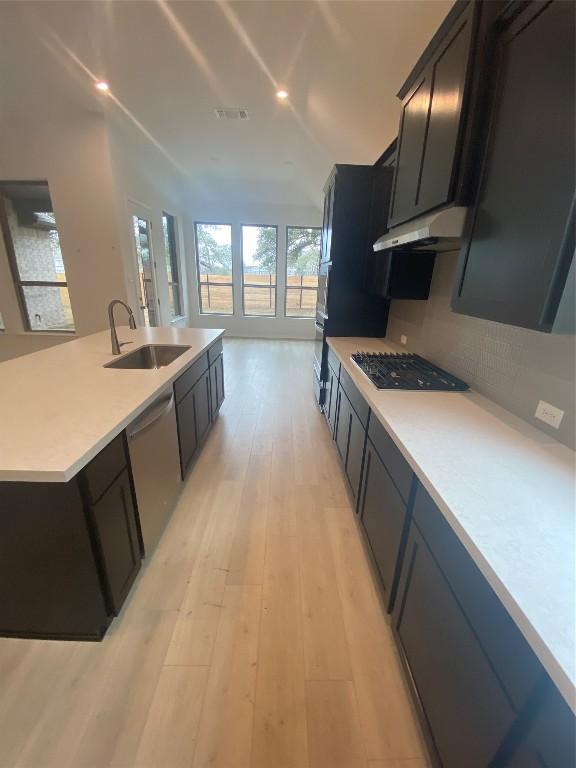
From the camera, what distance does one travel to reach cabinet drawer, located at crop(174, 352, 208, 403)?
2099 mm

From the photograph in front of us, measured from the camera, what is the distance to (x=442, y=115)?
56.4 inches

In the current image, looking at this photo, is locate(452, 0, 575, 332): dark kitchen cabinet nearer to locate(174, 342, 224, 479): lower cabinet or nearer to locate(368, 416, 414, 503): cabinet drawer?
locate(368, 416, 414, 503): cabinet drawer

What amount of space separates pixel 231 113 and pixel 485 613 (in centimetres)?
485

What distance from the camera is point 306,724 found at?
1.12 meters

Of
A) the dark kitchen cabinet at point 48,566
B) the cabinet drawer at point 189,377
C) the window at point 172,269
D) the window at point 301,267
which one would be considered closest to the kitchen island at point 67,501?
the dark kitchen cabinet at point 48,566

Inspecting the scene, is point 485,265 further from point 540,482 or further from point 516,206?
point 540,482

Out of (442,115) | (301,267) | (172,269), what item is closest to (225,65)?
(442,115)

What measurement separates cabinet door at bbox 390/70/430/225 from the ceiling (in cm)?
77

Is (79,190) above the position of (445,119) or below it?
above

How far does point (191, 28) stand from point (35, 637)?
3.95 m

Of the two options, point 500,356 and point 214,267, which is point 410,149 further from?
point 214,267

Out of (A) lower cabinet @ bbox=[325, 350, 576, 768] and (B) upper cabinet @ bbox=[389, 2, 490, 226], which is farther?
(B) upper cabinet @ bbox=[389, 2, 490, 226]

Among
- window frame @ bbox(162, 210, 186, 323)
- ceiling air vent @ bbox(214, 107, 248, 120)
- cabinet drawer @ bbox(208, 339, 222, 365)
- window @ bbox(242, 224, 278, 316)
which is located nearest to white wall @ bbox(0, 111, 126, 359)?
ceiling air vent @ bbox(214, 107, 248, 120)

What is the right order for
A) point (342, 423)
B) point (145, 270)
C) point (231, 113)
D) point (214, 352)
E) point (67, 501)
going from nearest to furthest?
1. point (67, 501)
2. point (342, 423)
3. point (214, 352)
4. point (231, 113)
5. point (145, 270)
